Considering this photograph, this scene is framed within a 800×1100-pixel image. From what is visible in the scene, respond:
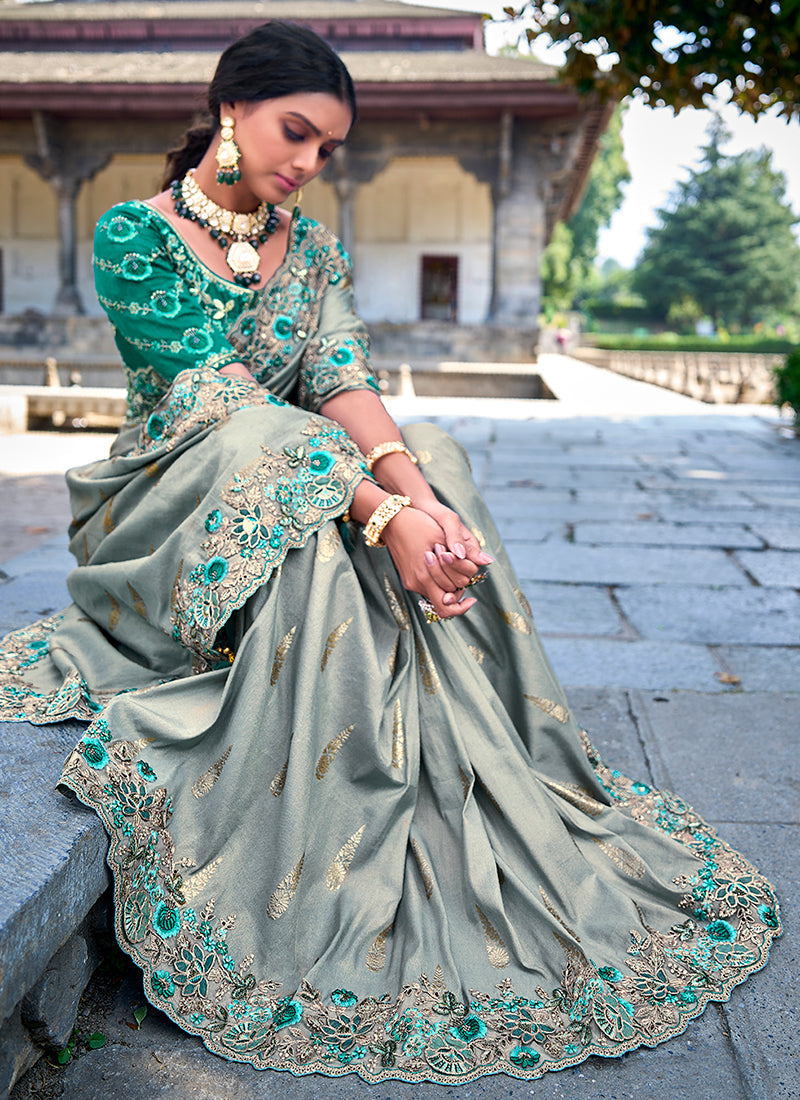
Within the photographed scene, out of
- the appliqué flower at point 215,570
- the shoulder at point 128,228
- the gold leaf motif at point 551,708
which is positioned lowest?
the gold leaf motif at point 551,708

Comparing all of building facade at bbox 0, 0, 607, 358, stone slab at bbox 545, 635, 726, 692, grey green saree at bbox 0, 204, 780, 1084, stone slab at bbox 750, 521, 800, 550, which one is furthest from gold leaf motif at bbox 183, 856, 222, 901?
building facade at bbox 0, 0, 607, 358

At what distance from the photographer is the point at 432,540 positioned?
1.42 metres

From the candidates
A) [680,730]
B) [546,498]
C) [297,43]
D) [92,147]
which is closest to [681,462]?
[546,498]

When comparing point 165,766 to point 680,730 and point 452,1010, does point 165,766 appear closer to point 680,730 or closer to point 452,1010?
point 452,1010

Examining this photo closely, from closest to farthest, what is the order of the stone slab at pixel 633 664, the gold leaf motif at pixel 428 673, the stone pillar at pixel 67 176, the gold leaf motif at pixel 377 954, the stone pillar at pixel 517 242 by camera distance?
1. the gold leaf motif at pixel 377 954
2. the gold leaf motif at pixel 428 673
3. the stone slab at pixel 633 664
4. the stone pillar at pixel 517 242
5. the stone pillar at pixel 67 176

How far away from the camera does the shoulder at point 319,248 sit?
2.03m

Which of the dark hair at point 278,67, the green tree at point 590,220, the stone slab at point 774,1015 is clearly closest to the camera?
the stone slab at point 774,1015

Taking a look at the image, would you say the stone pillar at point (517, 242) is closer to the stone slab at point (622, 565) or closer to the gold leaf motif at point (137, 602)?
the stone slab at point (622, 565)

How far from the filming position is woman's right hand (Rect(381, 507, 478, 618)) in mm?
1399

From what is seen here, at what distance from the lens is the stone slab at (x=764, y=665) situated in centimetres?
247

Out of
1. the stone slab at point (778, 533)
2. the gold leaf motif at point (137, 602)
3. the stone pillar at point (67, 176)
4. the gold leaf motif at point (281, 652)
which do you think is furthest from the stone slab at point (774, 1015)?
the stone pillar at point (67, 176)

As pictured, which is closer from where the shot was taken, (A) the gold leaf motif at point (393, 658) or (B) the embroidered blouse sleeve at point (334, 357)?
(A) the gold leaf motif at point (393, 658)

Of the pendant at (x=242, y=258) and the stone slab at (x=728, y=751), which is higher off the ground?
the pendant at (x=242, y=258)

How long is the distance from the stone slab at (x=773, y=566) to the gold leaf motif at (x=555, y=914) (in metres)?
2.38
